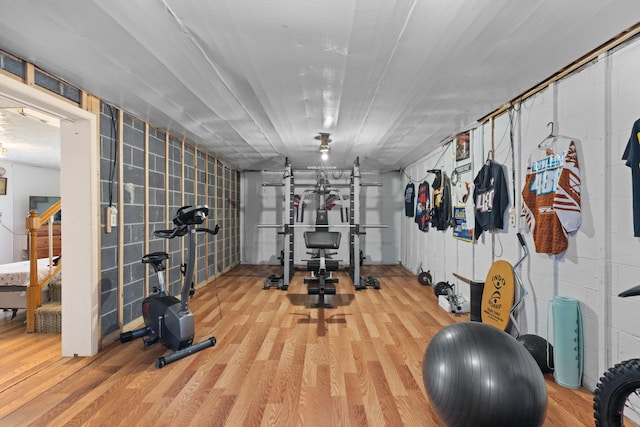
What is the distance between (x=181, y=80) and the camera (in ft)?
7.80

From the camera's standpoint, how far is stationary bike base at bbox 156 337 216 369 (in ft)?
7.93

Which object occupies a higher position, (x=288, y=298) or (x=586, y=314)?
(x=586, y=314)

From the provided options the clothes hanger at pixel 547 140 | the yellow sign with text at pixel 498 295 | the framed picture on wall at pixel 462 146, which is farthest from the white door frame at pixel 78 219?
the framed picture on wall at pixel 462 146

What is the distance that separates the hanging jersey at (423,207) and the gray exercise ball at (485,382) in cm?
348

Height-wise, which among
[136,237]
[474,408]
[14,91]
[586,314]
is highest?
[14,91]

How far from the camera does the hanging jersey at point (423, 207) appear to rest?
16.4 ft

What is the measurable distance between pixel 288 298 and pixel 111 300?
2.16m

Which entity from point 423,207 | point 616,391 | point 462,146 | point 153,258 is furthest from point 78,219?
point 423,207

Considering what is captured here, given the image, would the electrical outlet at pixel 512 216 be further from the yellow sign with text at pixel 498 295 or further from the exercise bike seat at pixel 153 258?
the exercise bike seat at pixel 153 258

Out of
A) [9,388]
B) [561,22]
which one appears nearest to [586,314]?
[561,22]

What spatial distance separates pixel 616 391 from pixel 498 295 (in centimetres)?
152

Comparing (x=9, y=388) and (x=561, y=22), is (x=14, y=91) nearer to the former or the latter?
(x=9, y=388)

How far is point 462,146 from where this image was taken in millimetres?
3883

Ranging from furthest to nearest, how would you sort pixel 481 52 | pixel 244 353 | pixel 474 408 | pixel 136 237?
pixel 136 237, pixel 244 353, pixel 481 52, pixel 474 408
